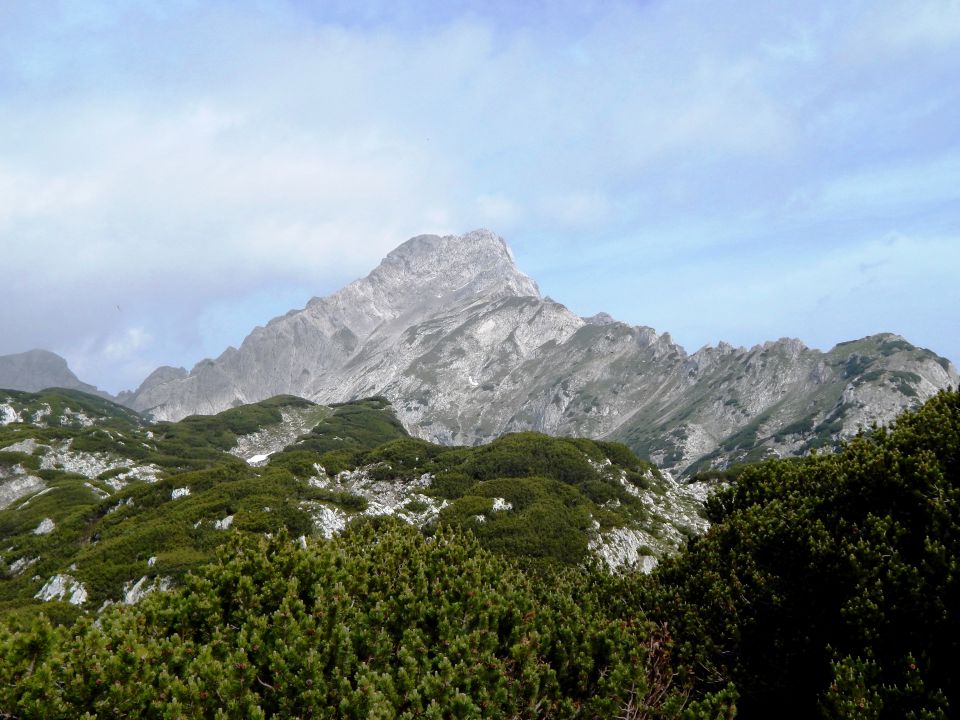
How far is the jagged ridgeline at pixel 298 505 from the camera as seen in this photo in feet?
112

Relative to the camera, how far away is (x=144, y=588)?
29703 mm

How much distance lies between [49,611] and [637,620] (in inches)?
1099

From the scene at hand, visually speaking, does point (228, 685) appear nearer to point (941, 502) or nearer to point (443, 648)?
point (443, 648)

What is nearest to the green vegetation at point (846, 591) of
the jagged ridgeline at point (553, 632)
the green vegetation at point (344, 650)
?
the jagged ridgeline at point (553, 632)

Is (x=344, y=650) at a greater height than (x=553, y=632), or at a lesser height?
greater

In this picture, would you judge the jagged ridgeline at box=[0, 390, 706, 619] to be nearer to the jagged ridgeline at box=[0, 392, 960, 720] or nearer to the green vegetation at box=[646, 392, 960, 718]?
the jagged ridgeline at box=[0, 392, 960, 720]

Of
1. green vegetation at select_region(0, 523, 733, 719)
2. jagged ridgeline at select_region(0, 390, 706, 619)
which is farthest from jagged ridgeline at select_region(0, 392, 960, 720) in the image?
jagged ridgeline at select_region(0, 390, 706, 619)

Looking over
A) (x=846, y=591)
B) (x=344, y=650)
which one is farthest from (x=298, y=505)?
(x=846, y=591)

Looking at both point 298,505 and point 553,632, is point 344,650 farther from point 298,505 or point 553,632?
point 298,505

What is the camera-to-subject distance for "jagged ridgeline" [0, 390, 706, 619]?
34.1 m

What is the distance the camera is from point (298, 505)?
40719 mm

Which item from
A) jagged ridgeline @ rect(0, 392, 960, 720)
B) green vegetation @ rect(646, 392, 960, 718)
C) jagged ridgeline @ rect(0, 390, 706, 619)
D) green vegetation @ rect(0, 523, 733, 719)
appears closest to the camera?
green vegetation @ rect(0, 523, 733, 719)

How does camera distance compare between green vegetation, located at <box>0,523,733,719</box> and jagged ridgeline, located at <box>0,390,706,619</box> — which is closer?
green vegetation, located at <box>0,523,733,719</box>

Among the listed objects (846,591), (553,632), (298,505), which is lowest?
(553,632)
